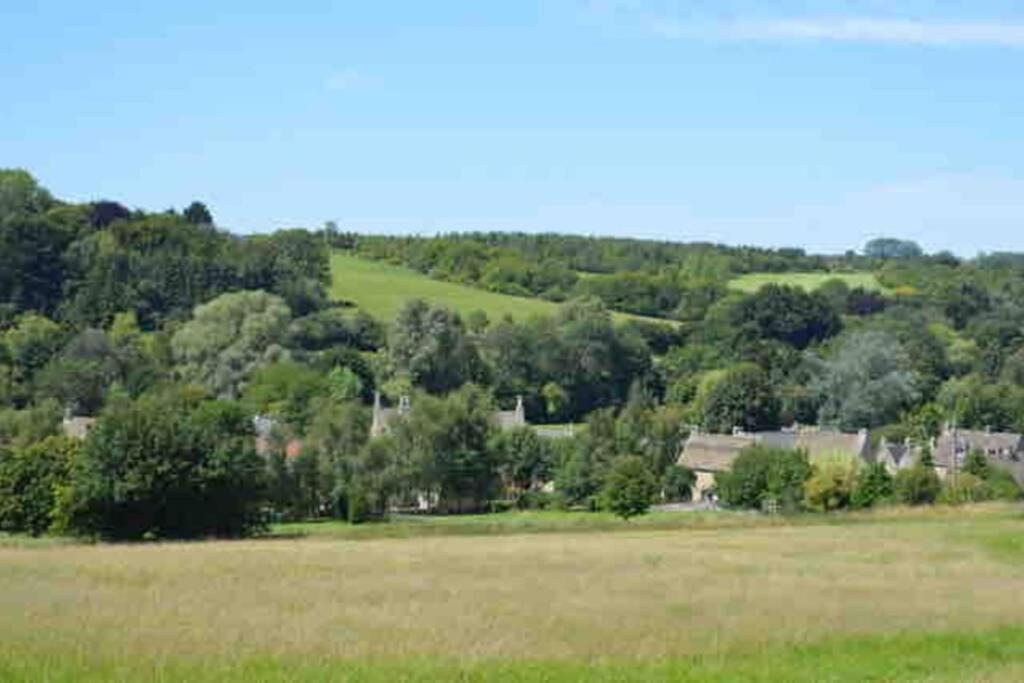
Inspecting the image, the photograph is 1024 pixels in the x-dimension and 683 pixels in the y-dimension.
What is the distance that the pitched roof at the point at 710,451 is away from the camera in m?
105

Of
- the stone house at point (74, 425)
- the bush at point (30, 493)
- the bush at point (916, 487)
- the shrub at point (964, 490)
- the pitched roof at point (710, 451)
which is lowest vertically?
the pitched roof at point (710, 451)

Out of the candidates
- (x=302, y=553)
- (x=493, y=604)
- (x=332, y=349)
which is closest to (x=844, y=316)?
(x=332, y=349)

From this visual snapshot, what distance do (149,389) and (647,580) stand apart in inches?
3194

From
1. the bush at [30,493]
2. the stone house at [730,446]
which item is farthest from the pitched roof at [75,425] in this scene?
the bush at [30,493]

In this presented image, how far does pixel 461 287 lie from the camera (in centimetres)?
17212

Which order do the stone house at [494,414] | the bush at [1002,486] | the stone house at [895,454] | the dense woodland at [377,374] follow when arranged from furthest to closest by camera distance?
the stone house at [895,454] → the stone house at [494,414] → the bush at [1002,486] → the dense woodland at [377,374]

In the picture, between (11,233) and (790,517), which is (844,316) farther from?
(790,517)

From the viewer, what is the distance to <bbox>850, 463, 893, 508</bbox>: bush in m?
75.8

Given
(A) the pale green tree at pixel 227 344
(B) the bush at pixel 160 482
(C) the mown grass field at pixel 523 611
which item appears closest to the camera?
(C) the mown grass field at pixel 523 611

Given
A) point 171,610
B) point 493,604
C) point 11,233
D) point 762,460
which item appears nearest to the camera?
point 171,610

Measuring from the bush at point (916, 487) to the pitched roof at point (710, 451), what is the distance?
1002 inches

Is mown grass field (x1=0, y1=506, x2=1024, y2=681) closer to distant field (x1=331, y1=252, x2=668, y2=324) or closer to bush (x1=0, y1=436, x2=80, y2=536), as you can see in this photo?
bush (x1=0, y1=436, x2=80, y2=536)

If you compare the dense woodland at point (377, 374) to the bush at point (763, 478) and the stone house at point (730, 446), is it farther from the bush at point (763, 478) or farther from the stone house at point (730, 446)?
the stone house at point (730, 446)

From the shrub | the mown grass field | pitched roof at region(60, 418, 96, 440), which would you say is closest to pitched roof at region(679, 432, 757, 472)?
the shrub
